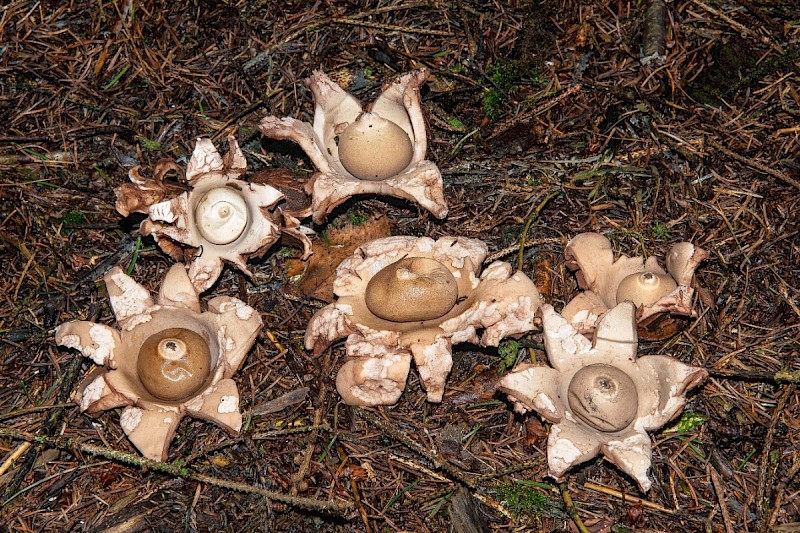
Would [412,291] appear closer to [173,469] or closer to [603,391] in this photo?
[603,391]

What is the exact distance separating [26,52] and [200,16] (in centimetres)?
91

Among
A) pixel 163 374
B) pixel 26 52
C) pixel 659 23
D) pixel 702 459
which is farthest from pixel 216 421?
pixel 659 23

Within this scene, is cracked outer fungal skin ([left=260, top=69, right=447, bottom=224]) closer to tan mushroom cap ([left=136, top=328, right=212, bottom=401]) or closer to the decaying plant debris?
the decaying plant debris

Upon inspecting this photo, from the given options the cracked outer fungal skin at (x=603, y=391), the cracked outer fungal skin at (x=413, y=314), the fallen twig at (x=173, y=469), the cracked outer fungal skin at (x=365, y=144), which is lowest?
the fallen twig at (x=173, y=469)

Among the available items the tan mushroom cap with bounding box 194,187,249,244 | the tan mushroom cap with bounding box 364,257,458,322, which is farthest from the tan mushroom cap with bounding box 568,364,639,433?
Result: the tan mushroom cap with bounding box 194,187,249,244

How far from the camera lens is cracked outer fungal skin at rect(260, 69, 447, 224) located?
3344mm

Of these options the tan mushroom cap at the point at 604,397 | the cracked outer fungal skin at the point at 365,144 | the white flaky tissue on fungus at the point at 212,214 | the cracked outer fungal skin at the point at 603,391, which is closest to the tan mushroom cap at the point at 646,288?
the cracked outer fungal skin at the point at 603,391

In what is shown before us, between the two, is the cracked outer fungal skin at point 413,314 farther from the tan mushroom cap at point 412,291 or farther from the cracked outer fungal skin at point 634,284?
the cracked outer fungal skin at point 634,284

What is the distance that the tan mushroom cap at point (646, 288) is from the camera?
9.98 ft

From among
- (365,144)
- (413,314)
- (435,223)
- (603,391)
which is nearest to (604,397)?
(603,391)

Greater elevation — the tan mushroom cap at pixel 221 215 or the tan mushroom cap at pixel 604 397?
the tan mushroom cap at pixel 221 215

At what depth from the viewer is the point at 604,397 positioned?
2.79 m

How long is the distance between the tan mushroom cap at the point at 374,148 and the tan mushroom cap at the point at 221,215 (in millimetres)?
550

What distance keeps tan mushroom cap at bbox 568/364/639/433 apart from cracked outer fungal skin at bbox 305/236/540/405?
322 mm
